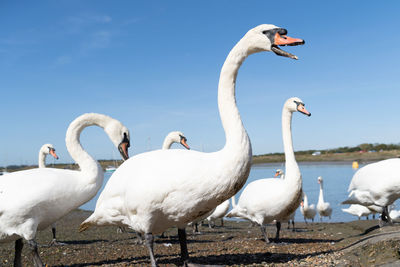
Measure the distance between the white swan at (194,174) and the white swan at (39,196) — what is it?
4.61 ft

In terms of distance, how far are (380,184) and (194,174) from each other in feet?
21.6

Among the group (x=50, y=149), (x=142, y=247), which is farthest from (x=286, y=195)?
(x=50, y=149)

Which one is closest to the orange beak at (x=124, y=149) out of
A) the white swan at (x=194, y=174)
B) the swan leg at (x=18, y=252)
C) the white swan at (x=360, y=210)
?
the white swan at (x=194, y=174)

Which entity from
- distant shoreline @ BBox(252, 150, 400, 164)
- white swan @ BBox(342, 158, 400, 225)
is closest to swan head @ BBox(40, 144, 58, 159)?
white swan @ BBox(342, 158, 400, 225)

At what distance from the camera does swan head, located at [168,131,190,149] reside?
12.5 meters

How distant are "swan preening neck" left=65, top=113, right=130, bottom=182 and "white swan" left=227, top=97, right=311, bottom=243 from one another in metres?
3.41

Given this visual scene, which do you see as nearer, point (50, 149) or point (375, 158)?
point (50, 149)

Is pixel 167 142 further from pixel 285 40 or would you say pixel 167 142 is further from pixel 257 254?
pixel 285 40

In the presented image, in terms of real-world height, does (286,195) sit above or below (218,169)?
below

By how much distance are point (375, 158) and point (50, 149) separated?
195ft

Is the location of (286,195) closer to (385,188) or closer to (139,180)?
(385,188)

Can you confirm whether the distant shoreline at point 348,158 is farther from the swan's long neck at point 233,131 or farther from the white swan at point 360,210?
the swan's long neck at point 233,131

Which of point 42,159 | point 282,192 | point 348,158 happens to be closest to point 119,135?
point 282,192

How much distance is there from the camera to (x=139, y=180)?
468cm
